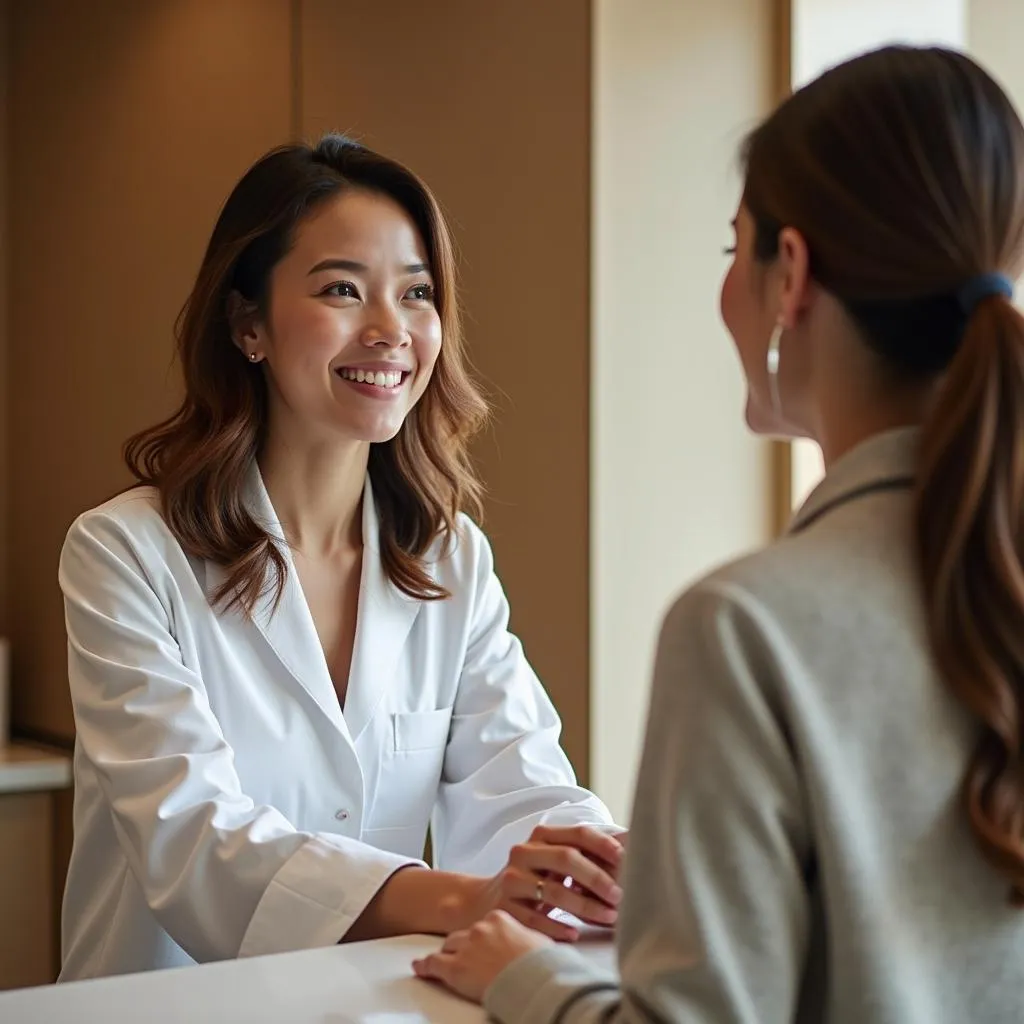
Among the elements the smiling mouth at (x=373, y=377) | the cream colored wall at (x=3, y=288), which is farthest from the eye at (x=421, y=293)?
the cream colored wall at (x=3, y=288)

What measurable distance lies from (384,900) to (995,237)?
33.3 inches

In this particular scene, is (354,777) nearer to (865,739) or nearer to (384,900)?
(384,900)

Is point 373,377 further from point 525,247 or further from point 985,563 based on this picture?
point 985,563

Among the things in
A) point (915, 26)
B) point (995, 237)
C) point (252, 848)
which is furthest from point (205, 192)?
point (995, 237)

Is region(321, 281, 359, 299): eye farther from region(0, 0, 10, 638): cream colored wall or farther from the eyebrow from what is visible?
region(0, 0, 10, 638): cream colored wall

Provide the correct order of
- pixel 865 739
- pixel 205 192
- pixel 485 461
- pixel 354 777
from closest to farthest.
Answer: pixel 865 739, pixel 354 777, pixel 485 461, pixel 205 192

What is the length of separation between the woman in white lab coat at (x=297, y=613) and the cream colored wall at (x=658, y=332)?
40 cm

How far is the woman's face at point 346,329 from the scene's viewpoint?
1.78 meters

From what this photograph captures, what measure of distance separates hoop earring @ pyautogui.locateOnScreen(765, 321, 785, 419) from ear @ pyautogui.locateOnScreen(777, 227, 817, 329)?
0.02 metres

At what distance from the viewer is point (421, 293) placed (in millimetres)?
1877

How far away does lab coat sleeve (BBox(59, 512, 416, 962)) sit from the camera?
54.1 inches

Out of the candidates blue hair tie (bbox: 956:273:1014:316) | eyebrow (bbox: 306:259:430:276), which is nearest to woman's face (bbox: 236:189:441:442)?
eyebrow (bbox: 306:259:430:276)

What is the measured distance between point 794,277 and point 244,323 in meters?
1.12

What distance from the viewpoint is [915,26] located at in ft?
7.86
